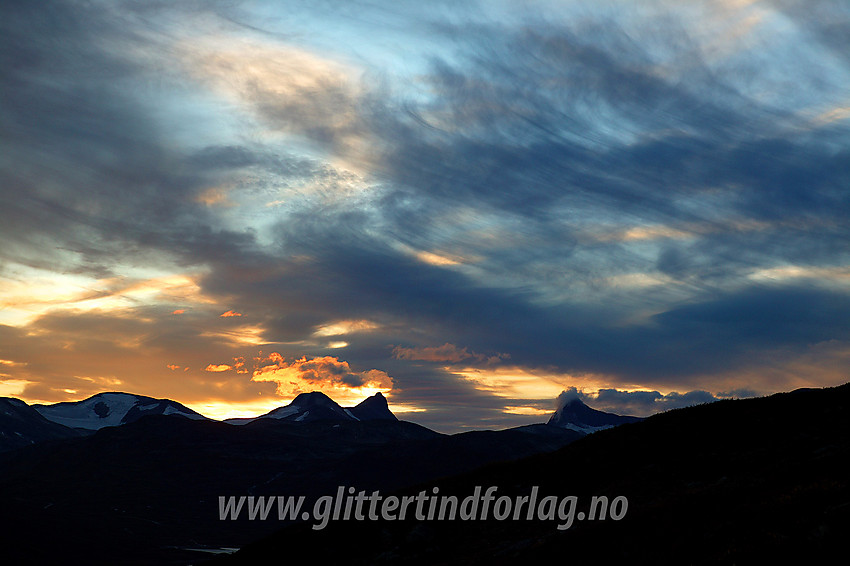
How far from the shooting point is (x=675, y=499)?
96.1ft

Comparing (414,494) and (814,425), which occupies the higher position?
(814,425)

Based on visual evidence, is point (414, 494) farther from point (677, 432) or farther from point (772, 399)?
point (772, 399)

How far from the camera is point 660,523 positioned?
2555 centimetres

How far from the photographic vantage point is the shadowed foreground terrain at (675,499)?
20547 millimetres

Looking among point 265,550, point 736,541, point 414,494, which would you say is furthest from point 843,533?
point 265,550

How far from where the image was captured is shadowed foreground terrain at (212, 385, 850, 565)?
20.5 metres

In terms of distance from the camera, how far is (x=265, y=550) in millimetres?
48844

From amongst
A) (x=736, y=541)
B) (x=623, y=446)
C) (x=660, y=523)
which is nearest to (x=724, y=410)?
(x=623, y=446)

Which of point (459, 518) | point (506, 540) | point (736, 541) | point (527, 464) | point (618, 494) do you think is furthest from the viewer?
point (527, 464)

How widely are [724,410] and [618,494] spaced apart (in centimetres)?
1658

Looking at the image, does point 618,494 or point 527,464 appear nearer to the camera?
point 618,494

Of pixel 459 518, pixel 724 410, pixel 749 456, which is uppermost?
pixel 724 410

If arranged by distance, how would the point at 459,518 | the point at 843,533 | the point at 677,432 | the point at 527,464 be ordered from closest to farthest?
the point at 843,533 → the point at 459,518 → the point at 677,432 → the point at 527,464

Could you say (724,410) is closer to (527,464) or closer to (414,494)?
(527,464)
